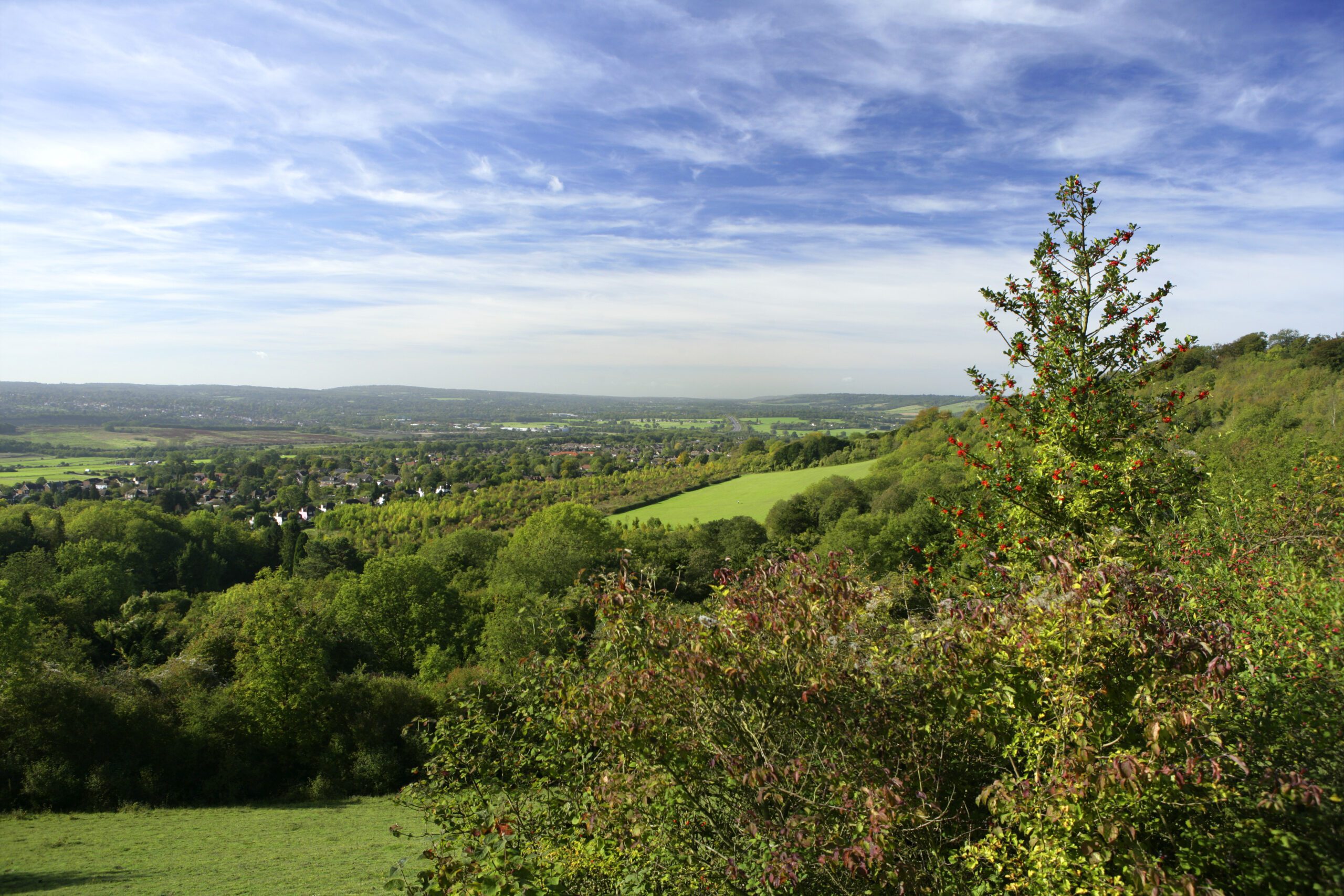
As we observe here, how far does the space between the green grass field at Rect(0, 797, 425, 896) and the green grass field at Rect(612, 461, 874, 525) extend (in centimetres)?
3571

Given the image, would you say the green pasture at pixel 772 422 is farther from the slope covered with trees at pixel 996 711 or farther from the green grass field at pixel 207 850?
the slope covered with trees at pixel 996 711

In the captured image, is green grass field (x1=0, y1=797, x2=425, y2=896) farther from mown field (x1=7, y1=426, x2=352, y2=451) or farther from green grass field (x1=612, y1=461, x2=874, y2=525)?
mown field (x1=7, y1=426, x2=352, y2=451)

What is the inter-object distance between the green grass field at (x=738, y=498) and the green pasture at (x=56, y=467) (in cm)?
7795

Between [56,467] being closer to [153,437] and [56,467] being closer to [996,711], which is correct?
[153,437]

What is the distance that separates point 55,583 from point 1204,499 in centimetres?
5164

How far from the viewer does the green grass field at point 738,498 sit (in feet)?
180

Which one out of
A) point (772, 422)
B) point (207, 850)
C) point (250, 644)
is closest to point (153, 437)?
point (772, 422)

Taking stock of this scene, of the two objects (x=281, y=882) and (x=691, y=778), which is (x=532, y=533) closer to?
(x=281, y=882)

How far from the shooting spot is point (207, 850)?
1479cm

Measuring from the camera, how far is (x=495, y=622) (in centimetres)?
2895

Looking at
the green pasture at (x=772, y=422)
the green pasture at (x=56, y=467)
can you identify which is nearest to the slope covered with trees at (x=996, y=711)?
A: the green pasture at (x=56, y=467)

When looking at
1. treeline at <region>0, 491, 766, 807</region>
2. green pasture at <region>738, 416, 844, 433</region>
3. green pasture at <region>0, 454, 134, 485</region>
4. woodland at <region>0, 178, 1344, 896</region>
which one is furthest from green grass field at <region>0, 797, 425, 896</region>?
green pasture at <region>738, 416, 844, 433</region>

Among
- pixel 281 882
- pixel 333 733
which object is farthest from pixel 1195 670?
pixel 333 733

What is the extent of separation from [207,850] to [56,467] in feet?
370
